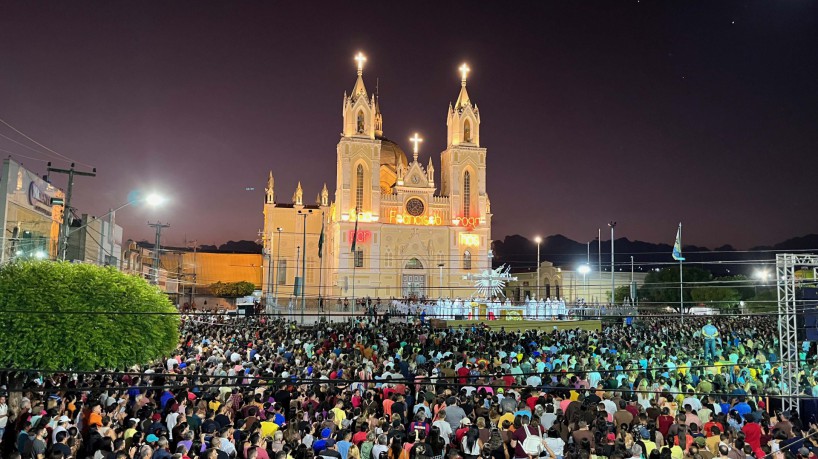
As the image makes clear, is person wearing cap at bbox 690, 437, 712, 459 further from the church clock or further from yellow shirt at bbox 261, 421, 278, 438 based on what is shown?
the church clock

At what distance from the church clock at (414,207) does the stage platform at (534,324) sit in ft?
91.6

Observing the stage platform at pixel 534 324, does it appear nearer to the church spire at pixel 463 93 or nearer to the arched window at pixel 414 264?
the arched window at pixel 414 264

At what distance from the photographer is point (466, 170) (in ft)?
210

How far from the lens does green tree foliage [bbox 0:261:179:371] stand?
1239cm

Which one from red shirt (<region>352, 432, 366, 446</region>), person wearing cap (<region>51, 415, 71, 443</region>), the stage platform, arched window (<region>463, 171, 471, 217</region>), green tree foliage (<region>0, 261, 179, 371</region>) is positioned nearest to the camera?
red shirt (<region>352, 432, 366, 446</region>)

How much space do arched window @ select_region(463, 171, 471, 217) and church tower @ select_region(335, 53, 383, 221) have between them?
9.31m

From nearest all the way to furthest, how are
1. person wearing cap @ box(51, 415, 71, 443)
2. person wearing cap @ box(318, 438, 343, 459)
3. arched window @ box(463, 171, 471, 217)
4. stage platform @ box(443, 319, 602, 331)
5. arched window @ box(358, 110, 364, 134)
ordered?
person wearing cap @ box(318, 438, 343, 459) < person wearing cap @ box(51, 415, 71, 443) < stage platform @ box(443, 319, 602, 331) < arched window @ box(463, 171, 471, 217) < arched window @ box(358, 110, 364, 134)

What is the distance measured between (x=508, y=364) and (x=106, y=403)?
10.1 meters

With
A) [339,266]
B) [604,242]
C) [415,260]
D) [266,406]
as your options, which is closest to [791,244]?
[604,242]

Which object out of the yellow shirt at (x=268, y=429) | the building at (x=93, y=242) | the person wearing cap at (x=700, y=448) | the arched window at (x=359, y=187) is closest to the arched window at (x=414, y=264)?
the arched window at (x=359, y=187)

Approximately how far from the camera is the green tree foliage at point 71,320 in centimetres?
1239

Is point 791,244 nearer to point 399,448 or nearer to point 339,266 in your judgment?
point 339,266

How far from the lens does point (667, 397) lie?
12.6 meters

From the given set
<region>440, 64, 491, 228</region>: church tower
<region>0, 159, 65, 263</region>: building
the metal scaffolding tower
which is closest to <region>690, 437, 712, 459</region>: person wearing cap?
the metal scaffolding tower
